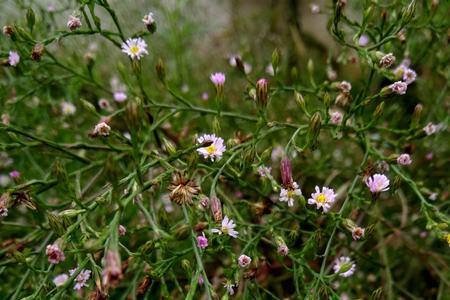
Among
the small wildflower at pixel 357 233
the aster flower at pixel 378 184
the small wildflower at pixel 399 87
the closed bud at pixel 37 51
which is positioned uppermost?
the closed bud at pixel 37 51

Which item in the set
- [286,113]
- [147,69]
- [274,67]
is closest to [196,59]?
[147,69]

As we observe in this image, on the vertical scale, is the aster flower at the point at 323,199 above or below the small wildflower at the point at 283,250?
above

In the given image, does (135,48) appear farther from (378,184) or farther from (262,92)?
(378,184)

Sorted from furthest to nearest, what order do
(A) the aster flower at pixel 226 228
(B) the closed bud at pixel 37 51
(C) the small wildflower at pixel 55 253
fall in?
(B) the closed bud at pixel 37 51 < (A) the aster flower at pixel 226 228 < (C) the small wildflower at pixel 55 253

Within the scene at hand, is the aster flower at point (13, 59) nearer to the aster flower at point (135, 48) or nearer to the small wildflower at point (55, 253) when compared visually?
the aster flower at point (135, 48)

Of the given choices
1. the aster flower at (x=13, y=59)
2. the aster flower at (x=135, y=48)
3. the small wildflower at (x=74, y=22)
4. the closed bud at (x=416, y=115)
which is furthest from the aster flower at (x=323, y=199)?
the aster flower at (x=13, y=59)

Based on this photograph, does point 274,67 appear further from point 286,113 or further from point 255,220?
point 286,113

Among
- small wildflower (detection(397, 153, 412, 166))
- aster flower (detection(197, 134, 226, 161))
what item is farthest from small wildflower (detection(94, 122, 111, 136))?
small wildflower (detection(397, 153, 412, 166))
